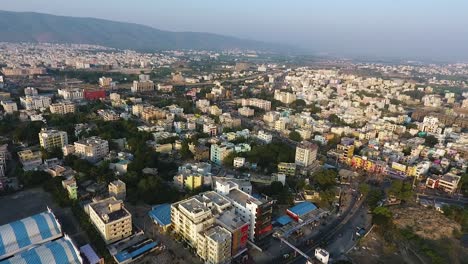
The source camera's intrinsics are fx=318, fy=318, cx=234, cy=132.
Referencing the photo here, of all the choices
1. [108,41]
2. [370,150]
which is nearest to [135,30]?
[108,41]

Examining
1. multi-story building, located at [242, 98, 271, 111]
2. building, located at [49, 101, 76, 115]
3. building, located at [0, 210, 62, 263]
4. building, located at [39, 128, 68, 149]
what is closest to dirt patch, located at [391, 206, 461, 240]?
building, located at [0, 210, 62, 263]

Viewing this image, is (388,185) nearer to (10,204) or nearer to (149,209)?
(149,209)

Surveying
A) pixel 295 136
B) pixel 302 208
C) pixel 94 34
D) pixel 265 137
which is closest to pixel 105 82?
pixel 265 137

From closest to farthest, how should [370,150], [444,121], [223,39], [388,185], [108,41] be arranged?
[388,185], [370,150], [444,121], [108,41], [223,39]

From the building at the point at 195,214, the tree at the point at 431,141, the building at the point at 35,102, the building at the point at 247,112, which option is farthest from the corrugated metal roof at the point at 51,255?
the tree at the point at 431,141

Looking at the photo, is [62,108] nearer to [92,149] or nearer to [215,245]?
[92,149]

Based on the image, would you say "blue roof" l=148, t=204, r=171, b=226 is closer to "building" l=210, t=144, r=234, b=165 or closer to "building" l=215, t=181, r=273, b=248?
"building" l=215, t=181, r=273, b=248

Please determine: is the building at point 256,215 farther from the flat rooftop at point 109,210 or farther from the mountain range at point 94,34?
the mountain range at point 94,34
